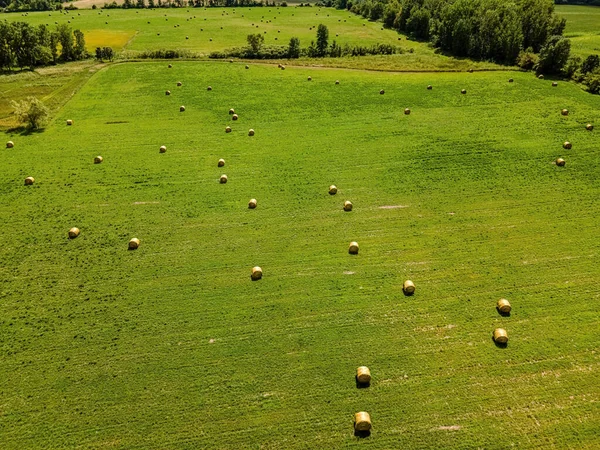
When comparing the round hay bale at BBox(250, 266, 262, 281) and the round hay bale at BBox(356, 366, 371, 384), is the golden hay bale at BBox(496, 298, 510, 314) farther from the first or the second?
the round hay bale at BBox(250, 266, 262, 281)

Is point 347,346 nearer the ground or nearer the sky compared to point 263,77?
nearer the ground

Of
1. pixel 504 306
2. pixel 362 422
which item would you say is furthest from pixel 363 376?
pixel 504 306

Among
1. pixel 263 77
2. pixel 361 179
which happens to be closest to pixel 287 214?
pixel 361 179

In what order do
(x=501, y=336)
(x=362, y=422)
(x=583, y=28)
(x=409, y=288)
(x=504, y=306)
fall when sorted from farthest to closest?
(x=583, y=28)
(x=409, y=288)
(x=504, y=306)
(x=501, y=336)
(x=362, y=422)

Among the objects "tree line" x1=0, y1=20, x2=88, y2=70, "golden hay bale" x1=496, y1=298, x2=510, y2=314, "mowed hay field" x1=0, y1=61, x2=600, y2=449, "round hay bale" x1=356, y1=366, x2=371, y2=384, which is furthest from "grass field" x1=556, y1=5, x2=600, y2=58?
"tree line" x1=0, y1=20, x2=88, y2=70

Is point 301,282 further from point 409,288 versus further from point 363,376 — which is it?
point 363,376

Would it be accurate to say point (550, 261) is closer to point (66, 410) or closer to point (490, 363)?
point (490, 363)
